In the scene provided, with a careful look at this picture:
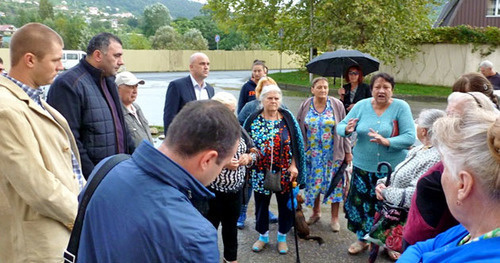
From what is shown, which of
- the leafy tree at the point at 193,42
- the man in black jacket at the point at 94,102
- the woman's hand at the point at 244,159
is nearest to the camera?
the man in black jacket at the point at 94,102

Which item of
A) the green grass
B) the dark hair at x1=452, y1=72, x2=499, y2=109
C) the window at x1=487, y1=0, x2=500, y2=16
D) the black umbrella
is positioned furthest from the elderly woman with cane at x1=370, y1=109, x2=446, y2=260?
the window at x1=487, y1=0, x2=500, y2=16

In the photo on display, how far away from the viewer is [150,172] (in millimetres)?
1363

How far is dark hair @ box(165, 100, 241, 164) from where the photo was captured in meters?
1.40

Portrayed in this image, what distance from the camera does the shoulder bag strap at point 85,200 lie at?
58.0 inches

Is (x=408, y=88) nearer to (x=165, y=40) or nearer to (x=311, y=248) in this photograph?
(x=311, y=248)

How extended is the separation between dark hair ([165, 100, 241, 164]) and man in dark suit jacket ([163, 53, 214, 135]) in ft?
10.8

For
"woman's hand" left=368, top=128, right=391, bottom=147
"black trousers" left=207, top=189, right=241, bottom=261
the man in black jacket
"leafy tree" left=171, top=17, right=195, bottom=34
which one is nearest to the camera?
the man in black jacket

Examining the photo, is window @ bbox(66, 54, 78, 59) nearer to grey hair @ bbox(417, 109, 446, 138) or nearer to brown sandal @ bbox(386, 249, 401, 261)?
brown sandal @ bbox(386, 249, 401, 261)

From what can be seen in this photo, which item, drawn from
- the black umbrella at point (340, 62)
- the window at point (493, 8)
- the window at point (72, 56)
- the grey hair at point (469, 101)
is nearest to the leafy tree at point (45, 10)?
the window at point (72, 56)

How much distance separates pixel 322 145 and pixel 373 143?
0.79 meters

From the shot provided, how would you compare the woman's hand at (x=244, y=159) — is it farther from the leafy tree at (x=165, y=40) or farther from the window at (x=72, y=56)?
the leafy tree at (x=165, y=40)

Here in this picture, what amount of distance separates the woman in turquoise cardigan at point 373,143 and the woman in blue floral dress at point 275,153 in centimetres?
59

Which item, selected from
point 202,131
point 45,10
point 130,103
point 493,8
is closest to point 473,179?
point 202,131

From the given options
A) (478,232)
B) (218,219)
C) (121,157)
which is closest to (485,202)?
(478,232)
